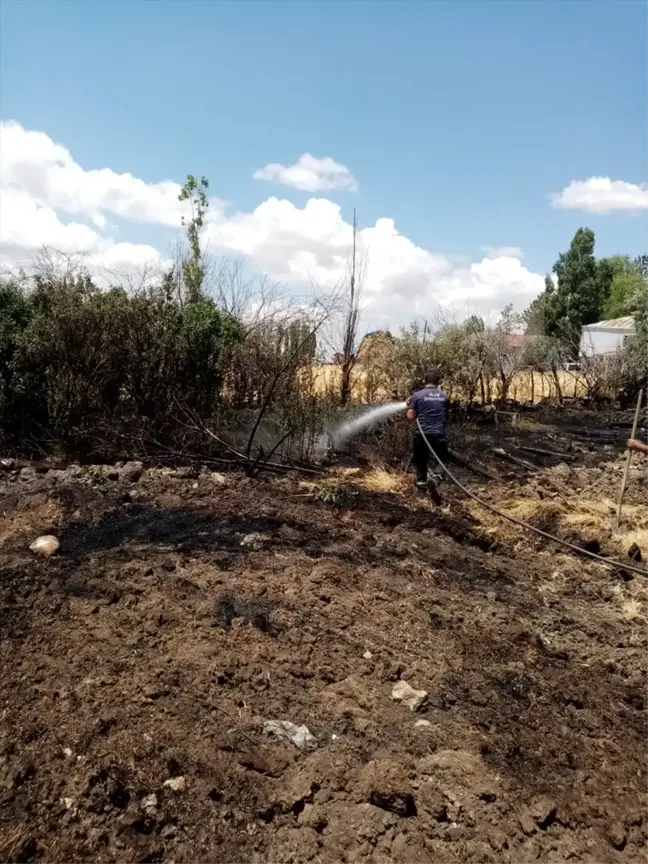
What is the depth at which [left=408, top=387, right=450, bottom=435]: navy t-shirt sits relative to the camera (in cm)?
782

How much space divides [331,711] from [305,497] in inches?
142

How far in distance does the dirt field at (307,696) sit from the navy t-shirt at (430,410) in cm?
222

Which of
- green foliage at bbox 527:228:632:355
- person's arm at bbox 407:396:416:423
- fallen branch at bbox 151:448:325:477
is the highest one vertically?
green foliage at bbox 527:228:632:355

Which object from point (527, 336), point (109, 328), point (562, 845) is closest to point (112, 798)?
point (562, 845)

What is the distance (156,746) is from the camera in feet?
9.16

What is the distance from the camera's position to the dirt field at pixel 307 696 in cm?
250

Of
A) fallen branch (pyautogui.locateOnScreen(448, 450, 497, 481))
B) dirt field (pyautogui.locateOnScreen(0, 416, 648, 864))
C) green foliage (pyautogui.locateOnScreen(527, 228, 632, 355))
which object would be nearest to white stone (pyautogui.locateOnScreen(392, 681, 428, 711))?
dirt field (pyautogui.locateOnScreen(0, 416, 648, 864))

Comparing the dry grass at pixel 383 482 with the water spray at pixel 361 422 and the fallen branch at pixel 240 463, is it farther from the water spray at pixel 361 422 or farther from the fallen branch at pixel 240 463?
the water spray at pixel 361 422

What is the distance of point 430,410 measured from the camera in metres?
7.81

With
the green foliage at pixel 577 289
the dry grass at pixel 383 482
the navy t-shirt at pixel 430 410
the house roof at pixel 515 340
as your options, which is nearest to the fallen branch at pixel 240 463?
the dry grass at pixel 383 482

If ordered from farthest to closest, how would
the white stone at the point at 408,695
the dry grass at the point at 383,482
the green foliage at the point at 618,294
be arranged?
the green foliage at the point at 618,294
the dry grass at the point at 383,482
the white stone at the point at 408,695

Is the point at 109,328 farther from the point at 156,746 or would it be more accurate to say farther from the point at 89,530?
the point at 156,746

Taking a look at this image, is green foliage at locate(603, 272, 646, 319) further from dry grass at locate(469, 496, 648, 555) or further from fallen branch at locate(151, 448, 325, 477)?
fallen branch at locate(151, 448, 325, 477)

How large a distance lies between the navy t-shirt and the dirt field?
222 cm
